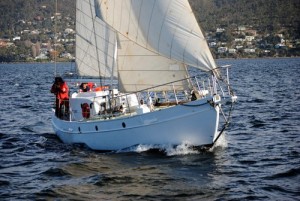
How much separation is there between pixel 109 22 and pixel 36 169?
7121 mm

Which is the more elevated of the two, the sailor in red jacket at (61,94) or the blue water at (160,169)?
the sailor in red jacket at (61,94)

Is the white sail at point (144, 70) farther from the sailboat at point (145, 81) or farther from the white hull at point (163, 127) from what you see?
the white hull at point (163, 127)

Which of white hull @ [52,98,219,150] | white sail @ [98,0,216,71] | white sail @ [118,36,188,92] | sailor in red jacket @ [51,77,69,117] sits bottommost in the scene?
white hull @ [52,98,219,150]

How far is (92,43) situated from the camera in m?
27.7

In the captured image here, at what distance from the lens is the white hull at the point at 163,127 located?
2206 centimetres

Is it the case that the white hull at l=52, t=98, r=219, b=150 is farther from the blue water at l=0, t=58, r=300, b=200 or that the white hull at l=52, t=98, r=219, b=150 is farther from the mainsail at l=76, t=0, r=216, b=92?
the mainsail at l=76, t=0, r=216, b=92

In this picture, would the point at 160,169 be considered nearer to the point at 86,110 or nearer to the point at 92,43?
the point at 86,110

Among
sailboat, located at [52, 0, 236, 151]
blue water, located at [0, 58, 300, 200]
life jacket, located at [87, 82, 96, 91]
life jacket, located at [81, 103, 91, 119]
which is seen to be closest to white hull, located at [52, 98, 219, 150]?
sailboat, located at [52, 0, 236, 151]

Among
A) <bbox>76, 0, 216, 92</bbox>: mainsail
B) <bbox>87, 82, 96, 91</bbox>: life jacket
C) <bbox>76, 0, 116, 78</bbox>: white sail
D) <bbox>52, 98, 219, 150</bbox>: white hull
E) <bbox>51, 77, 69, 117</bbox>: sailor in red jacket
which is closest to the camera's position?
<bbox>76, 0, 216, 92</bbox>: mainsail

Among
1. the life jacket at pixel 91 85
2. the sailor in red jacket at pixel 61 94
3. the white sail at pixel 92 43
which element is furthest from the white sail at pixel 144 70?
→ the life jacket at pixel 91 85

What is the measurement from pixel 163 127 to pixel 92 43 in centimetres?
733

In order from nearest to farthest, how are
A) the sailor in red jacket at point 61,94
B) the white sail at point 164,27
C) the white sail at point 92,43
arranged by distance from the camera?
the white sail at point 164,27
the white sail at point 92,43
the sailor in red jacket at point 61,94

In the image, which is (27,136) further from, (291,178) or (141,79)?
(291,178)

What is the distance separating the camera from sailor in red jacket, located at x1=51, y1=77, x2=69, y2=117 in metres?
27.4
